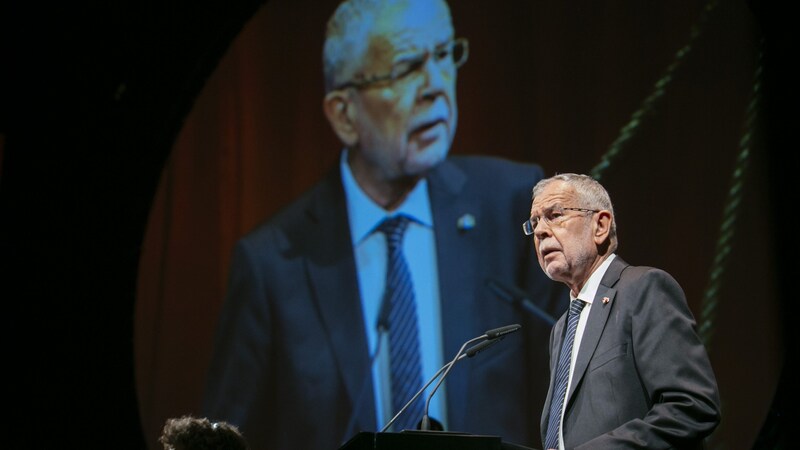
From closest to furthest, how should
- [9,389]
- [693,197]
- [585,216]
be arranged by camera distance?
[585,216] < [693,197] < [9,389]

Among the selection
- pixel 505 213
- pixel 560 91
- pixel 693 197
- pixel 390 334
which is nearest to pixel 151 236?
pixel 390 334

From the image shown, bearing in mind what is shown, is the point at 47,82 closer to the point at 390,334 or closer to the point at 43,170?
the point at 43,170

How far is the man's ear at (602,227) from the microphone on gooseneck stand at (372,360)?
74.5 inches

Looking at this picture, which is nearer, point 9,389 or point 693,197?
point 693,197

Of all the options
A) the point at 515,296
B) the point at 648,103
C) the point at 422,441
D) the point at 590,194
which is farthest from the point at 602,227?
the point at 648,103

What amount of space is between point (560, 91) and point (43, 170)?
2674 mm

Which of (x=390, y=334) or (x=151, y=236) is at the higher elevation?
(x=151, y=236)

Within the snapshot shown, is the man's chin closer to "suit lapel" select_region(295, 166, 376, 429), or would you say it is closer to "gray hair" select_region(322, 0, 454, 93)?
"suit lapel" select_region(295, 166, 376, 429)

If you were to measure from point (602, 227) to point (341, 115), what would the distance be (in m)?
2.27

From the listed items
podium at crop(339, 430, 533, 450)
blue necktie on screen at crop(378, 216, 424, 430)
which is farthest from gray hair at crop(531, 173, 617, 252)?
blue necktie on screen at crop(378, 216, 424, 430)

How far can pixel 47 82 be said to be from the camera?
482 cm

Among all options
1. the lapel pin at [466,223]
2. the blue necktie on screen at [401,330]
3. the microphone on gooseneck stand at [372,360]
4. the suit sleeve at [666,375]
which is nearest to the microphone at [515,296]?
the lapel pin at [466,223]

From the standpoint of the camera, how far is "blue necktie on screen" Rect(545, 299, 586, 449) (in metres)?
2.38

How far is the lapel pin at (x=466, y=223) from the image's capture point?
4.38 meters
